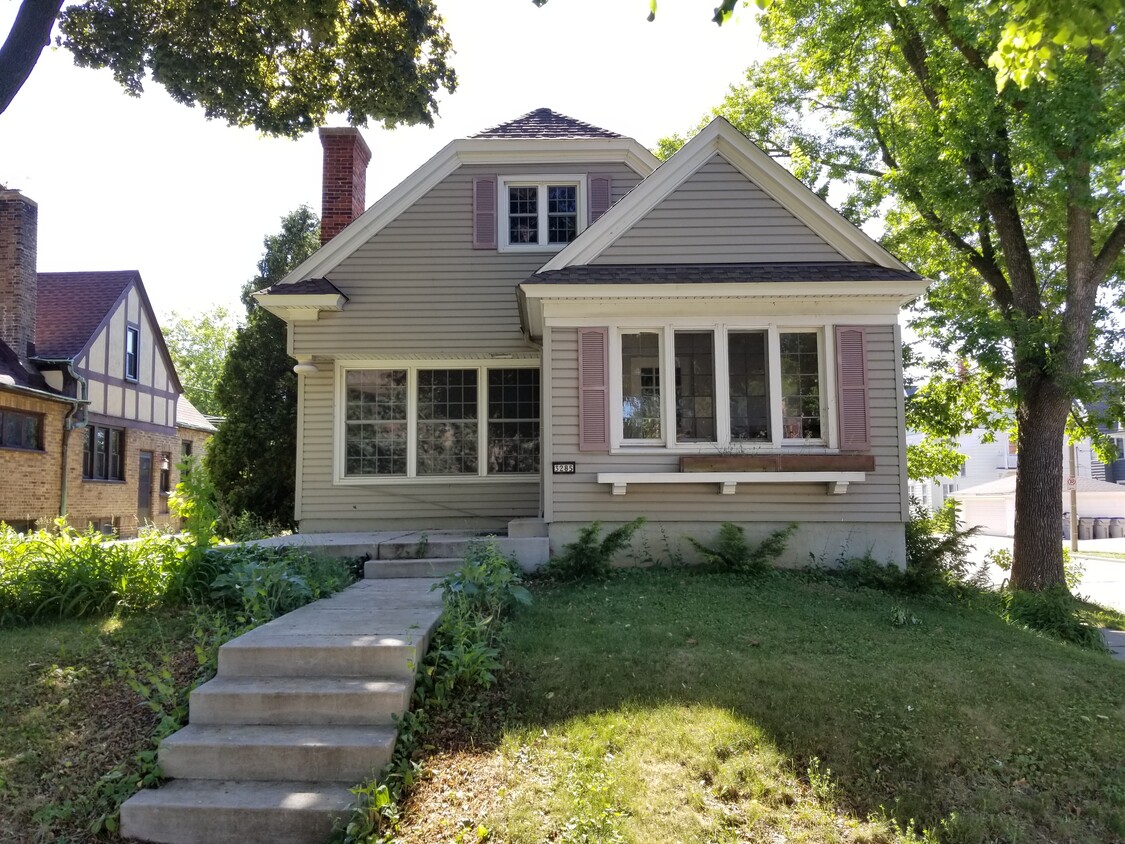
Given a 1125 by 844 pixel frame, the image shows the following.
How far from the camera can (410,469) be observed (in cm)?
1066

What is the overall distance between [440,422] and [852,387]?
5.71 metres

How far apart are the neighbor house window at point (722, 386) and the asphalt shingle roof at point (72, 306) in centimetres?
1627

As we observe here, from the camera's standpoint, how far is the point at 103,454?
67.1ft

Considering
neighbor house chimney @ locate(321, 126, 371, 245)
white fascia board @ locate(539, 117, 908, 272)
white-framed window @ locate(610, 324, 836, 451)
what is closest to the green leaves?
neighbor house chimney @ locate(321, 126, 371, 245)

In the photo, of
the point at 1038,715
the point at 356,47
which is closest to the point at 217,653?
the point at 1038,715

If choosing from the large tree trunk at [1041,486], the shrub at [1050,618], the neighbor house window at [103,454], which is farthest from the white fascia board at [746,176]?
the neighbor house window at [103,454]

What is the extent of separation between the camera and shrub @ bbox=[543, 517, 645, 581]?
786cm

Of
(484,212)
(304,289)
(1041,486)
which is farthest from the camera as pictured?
(484,212)

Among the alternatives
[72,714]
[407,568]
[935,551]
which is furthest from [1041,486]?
[72,714]

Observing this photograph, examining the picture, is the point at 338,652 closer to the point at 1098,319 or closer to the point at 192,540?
the point at 192,540

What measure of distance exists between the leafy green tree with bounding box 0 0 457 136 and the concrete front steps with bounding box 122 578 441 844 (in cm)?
781

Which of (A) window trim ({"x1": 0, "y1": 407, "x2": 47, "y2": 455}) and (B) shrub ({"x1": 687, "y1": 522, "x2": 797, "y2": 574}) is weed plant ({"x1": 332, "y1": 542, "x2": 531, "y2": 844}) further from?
(A) window trim ({"x1": 0, "y1": 407, "x2": 47, "y2": 455})

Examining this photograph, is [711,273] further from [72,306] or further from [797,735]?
[72,306]

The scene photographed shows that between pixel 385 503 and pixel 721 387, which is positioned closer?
pixel 721 387
